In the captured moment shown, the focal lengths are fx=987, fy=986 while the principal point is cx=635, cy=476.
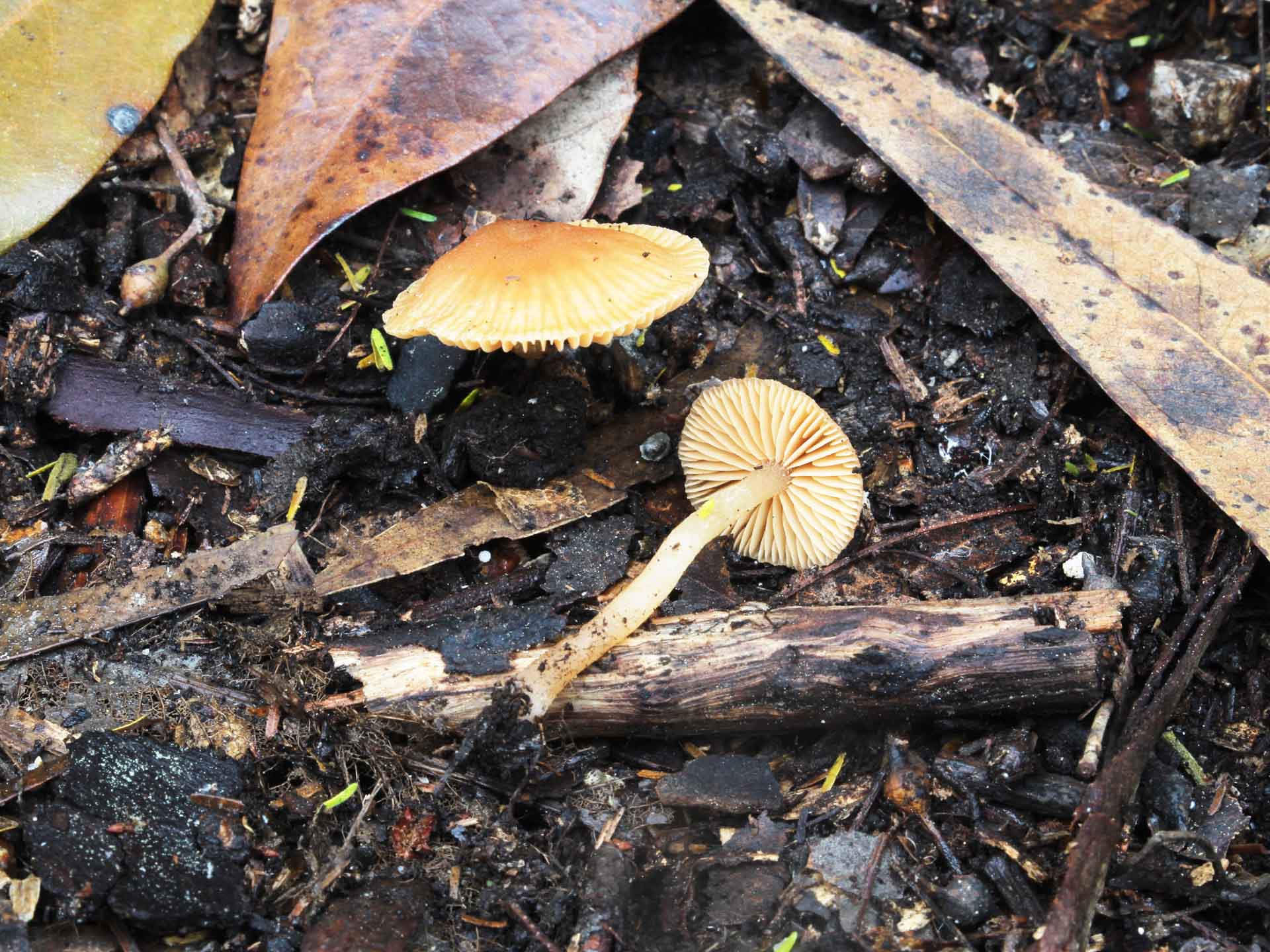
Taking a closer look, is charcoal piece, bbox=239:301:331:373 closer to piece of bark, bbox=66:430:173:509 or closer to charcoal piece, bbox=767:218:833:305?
piece of bark, bbox=66:430:173:509

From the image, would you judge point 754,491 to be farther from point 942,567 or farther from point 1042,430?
point 1042,430

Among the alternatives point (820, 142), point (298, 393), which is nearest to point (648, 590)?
point (298, 393)

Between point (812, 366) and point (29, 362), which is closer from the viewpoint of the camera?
point (29, 362)

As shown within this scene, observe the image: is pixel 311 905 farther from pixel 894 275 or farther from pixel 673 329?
pixel 894 275

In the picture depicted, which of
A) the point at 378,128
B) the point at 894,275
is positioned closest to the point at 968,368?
the point at 894,275

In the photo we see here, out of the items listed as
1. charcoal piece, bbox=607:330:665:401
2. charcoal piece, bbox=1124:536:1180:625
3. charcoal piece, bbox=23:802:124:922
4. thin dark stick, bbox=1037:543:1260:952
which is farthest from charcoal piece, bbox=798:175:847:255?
charcoal piece, bbox=23:802:124:922

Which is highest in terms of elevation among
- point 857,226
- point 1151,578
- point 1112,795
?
point 857,226
